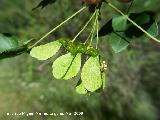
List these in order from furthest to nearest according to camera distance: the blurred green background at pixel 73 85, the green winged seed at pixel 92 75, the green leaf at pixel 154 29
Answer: the blurred green background at pixel 73 85 < the green leaf at pixel 154 29 < the green winged seed at pixel 92 75

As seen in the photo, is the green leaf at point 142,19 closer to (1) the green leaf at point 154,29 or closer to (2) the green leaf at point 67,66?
(1) the green leaf at point 154,29

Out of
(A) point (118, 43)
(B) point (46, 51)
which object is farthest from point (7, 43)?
(A) point (118, 43)

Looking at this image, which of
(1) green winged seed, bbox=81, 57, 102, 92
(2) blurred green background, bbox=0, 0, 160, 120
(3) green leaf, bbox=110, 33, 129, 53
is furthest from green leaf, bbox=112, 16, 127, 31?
(2) blurred green background, bbox=0, 0, 160, 120

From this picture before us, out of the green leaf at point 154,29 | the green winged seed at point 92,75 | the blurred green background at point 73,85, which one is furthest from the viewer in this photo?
the blurred green background at point 73,85

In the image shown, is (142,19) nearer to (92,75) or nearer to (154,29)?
(154,29)

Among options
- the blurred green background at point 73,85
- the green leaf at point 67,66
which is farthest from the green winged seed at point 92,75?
the blurred green background at point 73,85

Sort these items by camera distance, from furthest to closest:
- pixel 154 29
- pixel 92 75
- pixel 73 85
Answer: pixel 73 85 < pixel 154 29 < pixel 92 75
